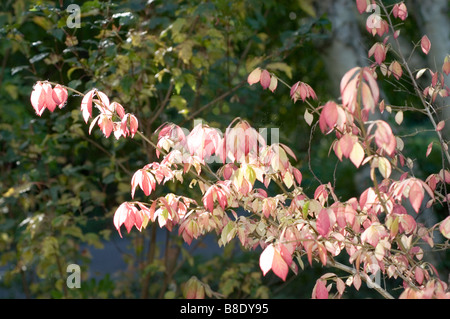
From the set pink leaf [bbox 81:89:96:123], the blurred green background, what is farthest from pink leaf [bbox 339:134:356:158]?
the blurred green background

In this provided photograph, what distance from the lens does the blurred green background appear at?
9.77 feet

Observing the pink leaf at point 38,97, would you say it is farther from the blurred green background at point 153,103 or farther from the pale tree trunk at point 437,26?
the pale tree trunk at point 437,26

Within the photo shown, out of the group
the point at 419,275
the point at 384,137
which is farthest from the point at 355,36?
the point at 384,137

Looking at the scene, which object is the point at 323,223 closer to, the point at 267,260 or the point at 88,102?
the point at 267,260

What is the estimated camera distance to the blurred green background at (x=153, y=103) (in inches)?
117

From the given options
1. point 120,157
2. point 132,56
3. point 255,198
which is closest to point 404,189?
point 255,198

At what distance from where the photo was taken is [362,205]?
164 cm

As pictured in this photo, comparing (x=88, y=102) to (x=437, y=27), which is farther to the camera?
(x=437, y=27)

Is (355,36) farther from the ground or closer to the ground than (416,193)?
closer to the ground

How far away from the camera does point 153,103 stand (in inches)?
140

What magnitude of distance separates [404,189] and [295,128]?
2.45 m

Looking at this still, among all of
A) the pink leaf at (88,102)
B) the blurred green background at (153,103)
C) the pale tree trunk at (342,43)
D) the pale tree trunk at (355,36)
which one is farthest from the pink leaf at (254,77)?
the pale tree trunk at (342,43)
